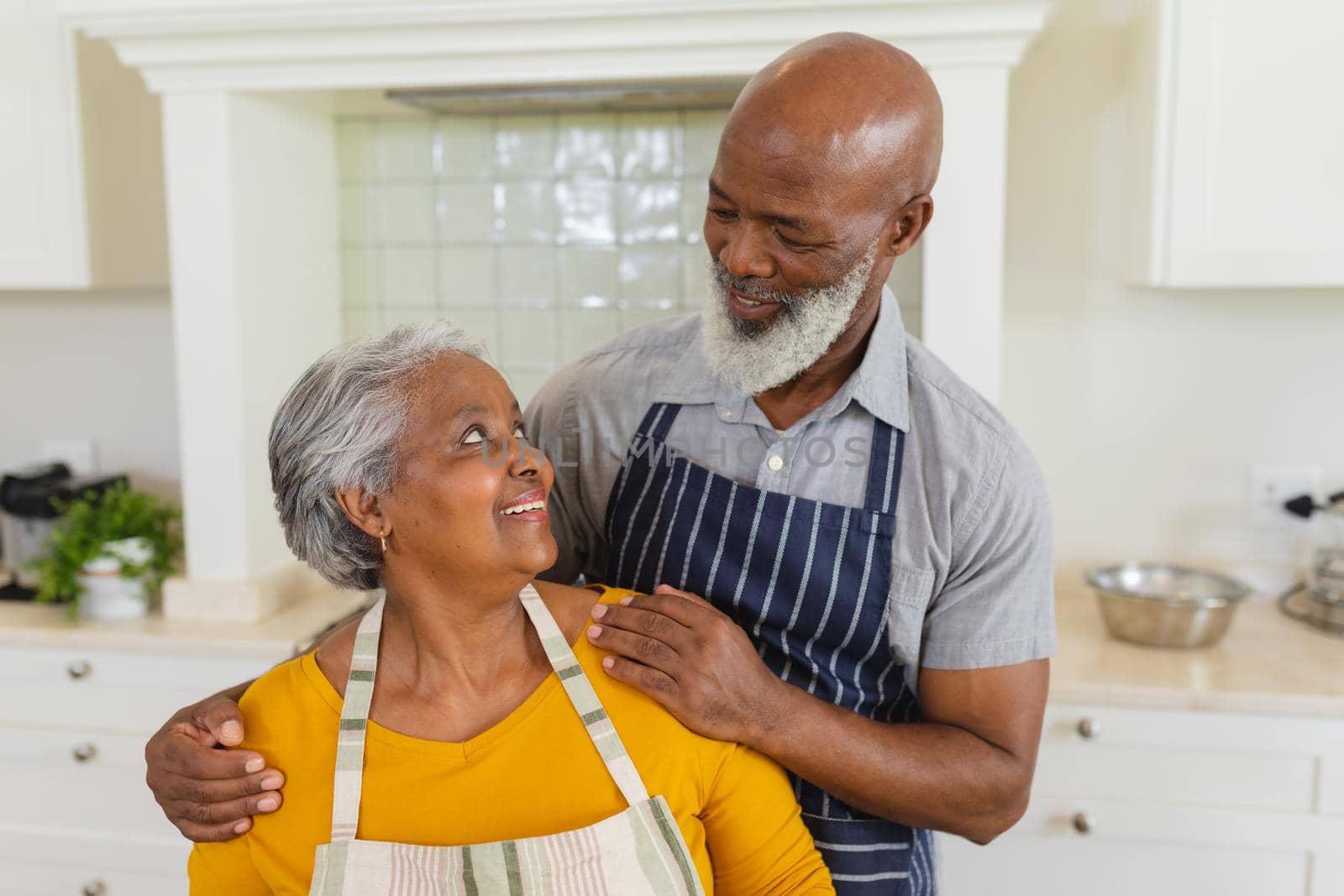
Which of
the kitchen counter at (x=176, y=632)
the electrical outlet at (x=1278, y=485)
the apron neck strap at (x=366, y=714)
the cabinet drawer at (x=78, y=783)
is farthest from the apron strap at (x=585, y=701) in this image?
the electrical outlet at (x=1278, y=485)

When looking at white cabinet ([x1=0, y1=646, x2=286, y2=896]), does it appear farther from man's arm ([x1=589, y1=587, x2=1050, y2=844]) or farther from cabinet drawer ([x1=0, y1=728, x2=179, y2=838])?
man's arm ([x1=589, y1=587, x2=1050, y2=844])

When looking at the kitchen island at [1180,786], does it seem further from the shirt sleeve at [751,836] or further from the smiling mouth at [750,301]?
the smiling mouth at [750,301]

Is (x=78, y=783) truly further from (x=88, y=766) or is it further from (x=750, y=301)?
(x=750, y=301)

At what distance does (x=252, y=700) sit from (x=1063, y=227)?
1930mm

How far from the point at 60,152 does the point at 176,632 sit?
1.02 meters

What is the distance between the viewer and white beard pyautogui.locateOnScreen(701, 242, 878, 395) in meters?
1.37

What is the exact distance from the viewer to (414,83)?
224 centimetres

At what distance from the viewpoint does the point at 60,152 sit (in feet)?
8.08

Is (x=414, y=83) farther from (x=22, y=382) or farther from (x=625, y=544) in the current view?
(x=22, y=382)

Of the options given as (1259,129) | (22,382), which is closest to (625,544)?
(1259,129)

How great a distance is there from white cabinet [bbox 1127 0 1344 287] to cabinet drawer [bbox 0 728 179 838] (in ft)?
7.33

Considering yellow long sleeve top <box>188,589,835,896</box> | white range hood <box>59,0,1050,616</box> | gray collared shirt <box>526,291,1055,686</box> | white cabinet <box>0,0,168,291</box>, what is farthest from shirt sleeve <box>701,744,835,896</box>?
white cabinet <box>0,0,168,291</box>

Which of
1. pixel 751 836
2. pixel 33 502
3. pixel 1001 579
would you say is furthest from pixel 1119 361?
pixel 33 502

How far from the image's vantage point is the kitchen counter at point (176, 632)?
7.59 ft
